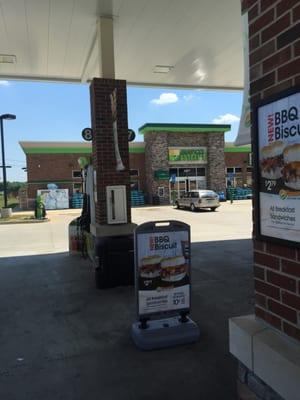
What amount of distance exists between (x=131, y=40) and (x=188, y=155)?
96.7 feet

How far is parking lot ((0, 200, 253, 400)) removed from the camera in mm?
3555

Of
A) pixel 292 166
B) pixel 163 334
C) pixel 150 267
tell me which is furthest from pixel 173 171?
pixel 292 166

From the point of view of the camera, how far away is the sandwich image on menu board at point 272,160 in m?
2.16

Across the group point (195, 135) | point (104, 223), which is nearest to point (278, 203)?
point (104, 223)

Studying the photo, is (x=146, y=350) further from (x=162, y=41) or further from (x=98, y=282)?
(x=162, y=41)

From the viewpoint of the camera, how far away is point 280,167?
217 centimetres

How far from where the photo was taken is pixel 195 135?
126ft

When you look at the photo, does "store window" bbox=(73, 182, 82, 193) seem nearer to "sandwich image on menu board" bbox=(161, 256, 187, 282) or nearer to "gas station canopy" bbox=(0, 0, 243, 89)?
"gas station canopy" bbox=(0, 0, 243, 89)

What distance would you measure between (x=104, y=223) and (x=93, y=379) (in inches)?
163

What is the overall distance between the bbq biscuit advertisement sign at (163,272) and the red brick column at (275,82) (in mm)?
2203

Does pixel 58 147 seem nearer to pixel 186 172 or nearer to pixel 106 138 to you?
pixel 186 172

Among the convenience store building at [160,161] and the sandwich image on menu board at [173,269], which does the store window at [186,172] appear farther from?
the sandwich image on menu board at [173,269]

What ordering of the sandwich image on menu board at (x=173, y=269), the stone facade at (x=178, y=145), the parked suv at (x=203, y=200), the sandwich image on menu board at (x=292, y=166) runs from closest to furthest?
the sandwich image on menu board at (x=292, y=166) < the sandwich image on menu board at (x=173, y=269) < the parked suv at (x=203, y=200) < the stone facade at (x=178, y=145)

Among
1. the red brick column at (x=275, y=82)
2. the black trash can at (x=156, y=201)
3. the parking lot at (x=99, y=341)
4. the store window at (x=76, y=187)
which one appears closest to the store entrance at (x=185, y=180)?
the black trash can at (x=156, y=201)
